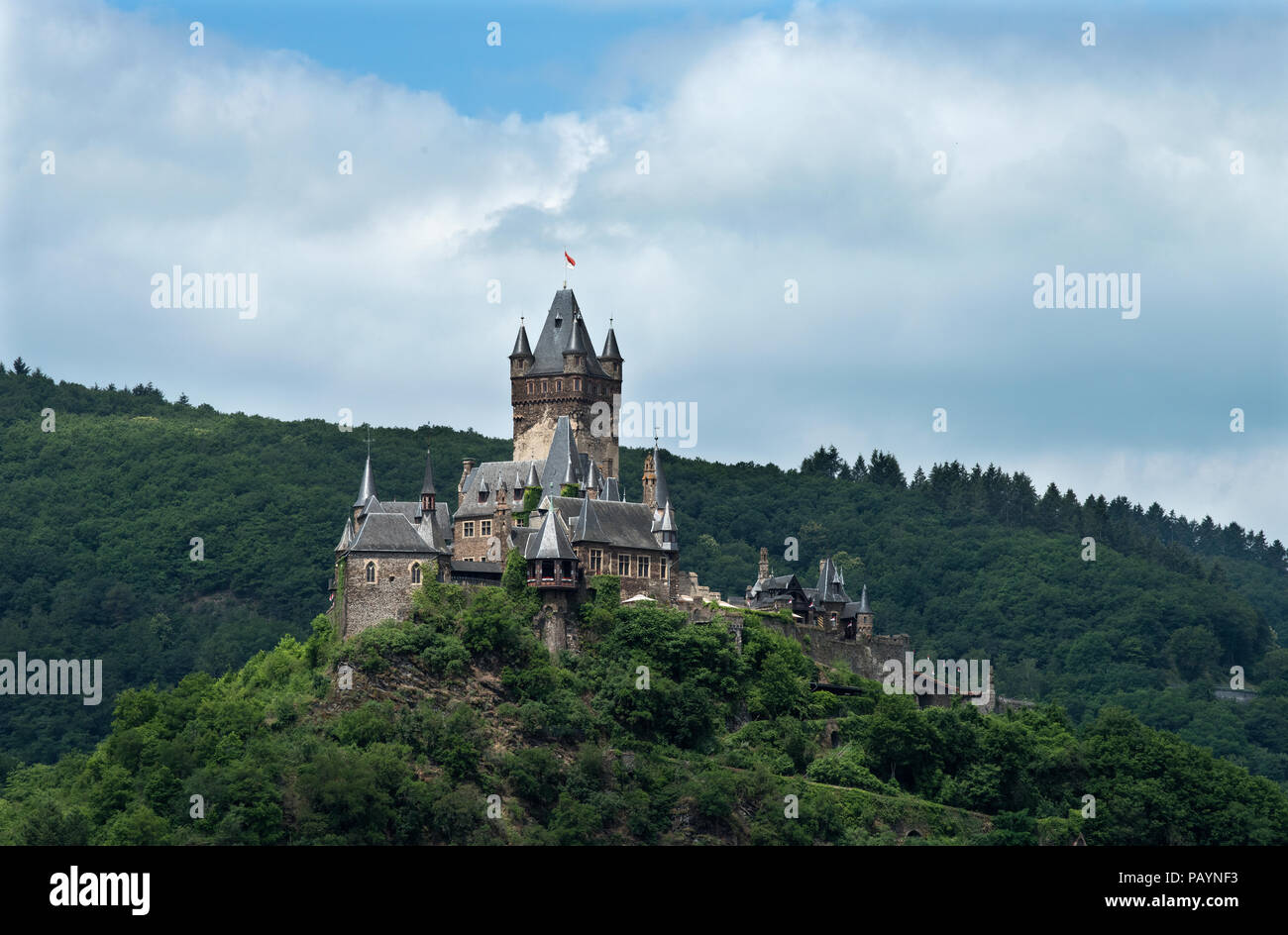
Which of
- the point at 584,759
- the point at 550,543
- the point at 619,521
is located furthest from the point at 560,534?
the point at 584,759

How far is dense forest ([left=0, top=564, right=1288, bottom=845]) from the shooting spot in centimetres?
8912

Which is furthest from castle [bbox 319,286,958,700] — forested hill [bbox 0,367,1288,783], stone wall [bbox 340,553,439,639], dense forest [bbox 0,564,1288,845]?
forested hill [bbox 0,367,1288,783]

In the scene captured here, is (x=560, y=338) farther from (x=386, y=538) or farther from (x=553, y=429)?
(x=386, y=538)

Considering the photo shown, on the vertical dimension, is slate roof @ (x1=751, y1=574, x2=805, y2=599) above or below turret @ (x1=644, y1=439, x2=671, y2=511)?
below

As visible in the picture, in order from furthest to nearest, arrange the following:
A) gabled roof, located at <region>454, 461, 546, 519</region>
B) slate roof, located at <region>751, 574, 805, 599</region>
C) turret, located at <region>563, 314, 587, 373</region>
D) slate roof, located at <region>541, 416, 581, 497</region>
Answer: turret, located at <region>563, 314, 587, 373</region> → slate roof, located at <region>751, 574, 805, 599</region> → slate roof, located at <region>541, 416, 581, 497</region> → gabled roof, located at <region>454, 461, 546, 519</region>

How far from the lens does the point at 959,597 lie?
187750 millimetres

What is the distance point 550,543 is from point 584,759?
9464mm

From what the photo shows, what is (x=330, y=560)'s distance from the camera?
17388 cm

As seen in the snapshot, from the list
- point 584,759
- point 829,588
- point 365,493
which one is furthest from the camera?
point 829,588

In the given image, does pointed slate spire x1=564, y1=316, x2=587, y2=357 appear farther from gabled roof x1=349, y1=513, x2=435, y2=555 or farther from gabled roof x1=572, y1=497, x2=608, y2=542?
gabled roof x1=349, y1=513, x2=435, y2=555

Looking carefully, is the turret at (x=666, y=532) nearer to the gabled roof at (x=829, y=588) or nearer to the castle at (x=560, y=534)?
the castle at (x=560, y=534)

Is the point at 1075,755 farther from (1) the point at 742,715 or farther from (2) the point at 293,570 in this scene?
(2) the point at 293,570

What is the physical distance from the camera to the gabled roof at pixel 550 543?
9706 cm
